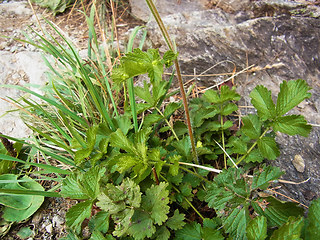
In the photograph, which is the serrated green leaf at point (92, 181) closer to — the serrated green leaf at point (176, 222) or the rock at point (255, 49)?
the serrated green leaf at point (176, 222)

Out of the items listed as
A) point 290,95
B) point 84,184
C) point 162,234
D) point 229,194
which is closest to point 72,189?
point 84,184

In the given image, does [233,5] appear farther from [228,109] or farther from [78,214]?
[78,214]

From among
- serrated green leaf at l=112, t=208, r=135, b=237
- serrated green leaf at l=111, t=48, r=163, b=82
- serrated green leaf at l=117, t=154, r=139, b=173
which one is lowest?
serrated green leaf at l=112, t=208, r=135, b=237

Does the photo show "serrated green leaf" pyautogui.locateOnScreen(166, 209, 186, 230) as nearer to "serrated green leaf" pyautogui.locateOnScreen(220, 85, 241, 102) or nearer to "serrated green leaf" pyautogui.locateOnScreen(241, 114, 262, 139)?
"serrated green leaf" pyautogui.locateOnScreen(241, 114, 262, 139)

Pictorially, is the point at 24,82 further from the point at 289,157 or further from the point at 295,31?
the point at 295,31

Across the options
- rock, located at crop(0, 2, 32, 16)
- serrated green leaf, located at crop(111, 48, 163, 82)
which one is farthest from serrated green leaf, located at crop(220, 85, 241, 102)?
rock, located at crop(0, 2, 32, 16)

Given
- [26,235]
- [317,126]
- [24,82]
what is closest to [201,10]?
[317,126]
